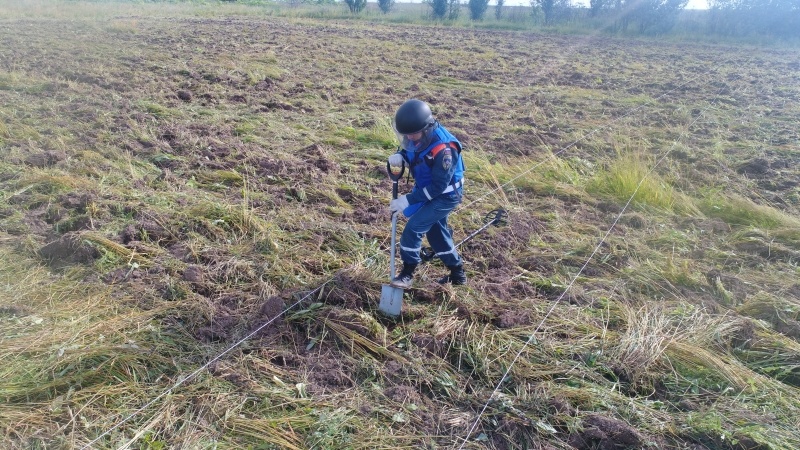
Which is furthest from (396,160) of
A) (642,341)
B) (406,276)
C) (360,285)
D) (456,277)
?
(642,341)

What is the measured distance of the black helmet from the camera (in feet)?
10.9

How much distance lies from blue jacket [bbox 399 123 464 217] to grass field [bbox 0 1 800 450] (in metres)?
0.87

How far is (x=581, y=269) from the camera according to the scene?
14.4 feet

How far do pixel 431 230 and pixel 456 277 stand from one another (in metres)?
0.49

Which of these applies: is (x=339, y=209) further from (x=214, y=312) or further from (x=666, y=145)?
(x=666, y=145)

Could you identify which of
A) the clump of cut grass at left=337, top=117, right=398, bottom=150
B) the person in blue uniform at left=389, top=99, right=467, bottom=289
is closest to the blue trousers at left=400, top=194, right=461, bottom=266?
the person in blue uniform at left=389, top=99, right=467, bottom=289

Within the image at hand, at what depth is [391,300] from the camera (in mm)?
3709

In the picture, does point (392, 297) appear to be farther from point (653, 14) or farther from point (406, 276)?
point (653, 14)

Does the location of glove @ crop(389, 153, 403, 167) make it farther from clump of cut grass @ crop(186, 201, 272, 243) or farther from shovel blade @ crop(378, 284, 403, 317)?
clump of cut grass @ crop(186, 201, 272, 243)

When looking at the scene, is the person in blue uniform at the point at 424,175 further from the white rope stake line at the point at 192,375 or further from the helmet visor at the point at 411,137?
the white rope stake line at the point at 192,375

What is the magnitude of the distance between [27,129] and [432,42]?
1737cm

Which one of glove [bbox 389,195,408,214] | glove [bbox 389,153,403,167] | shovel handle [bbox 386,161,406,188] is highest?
glove [bbox 389,153,403,167]

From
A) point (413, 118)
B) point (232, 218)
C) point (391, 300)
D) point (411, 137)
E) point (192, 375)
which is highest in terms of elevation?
point (413, 118)

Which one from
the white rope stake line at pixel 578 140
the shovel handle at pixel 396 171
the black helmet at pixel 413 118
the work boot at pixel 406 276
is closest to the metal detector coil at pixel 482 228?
the work boot at pixel 406 276
